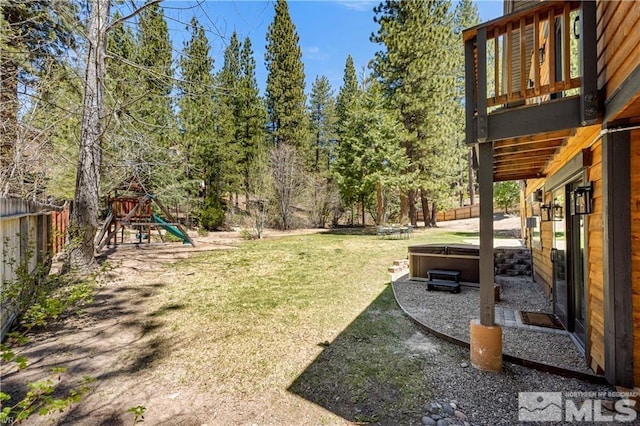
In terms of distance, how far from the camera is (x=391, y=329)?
4.46 meters

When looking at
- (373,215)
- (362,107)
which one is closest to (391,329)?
(362,107)

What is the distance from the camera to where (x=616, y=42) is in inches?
96.4

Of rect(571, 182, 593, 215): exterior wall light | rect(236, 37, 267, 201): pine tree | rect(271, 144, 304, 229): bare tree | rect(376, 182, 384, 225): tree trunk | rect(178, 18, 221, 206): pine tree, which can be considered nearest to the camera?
rect(571, 182, 593, 215): exterior wall light

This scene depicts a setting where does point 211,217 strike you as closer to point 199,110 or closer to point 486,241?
point 199,110

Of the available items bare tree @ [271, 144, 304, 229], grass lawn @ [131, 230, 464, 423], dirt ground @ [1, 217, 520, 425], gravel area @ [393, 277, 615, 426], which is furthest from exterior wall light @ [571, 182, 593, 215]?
bare tree @ [271, 144, 304, 229]

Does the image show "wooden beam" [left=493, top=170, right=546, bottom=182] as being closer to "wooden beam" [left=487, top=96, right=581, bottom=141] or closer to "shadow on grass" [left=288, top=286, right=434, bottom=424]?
"wooden beam" [left=487, top=96, right=581, bottom=141]

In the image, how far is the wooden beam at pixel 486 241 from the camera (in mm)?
3314

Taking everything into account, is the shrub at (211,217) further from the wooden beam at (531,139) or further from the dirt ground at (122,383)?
the wooden beam at (531,139)

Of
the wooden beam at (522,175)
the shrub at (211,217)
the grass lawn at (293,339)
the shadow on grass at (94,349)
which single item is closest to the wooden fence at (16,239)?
the shadow on grass at (94,349)

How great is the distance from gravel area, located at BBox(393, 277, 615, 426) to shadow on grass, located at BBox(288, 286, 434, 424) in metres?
0.16

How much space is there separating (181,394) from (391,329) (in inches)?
109

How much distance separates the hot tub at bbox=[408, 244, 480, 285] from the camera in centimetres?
675

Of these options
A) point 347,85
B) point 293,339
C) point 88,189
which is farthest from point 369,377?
point 347,85

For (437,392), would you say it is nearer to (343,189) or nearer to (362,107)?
(343,189)
